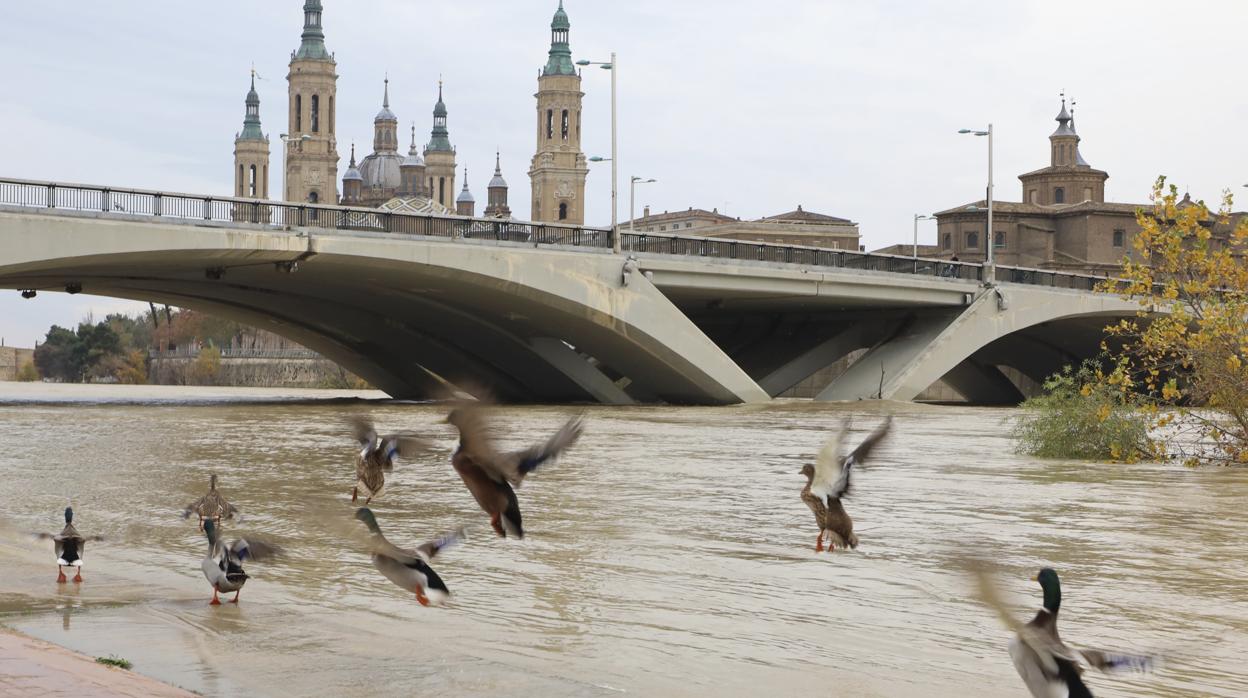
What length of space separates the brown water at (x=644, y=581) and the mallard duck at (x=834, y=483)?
0.26 m

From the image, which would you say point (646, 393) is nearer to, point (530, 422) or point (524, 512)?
point (530, 422)

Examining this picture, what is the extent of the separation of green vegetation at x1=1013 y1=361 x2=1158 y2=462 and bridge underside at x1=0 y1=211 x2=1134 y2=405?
1730 cm

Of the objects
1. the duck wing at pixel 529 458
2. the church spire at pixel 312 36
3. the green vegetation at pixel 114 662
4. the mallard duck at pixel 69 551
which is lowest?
the green vegetation at pixel 114 662

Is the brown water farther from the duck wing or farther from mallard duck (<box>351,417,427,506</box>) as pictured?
the duck wing

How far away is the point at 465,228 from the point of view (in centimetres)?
3931

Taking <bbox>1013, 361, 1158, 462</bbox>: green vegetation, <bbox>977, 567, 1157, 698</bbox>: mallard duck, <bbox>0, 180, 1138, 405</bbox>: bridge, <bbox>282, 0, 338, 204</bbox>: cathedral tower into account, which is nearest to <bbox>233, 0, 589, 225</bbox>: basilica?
<bbox>282, 0, 338, 204</bbox>: cathedral tower

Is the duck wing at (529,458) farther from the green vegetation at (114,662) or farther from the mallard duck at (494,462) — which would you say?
the green vegetation at (114,662)

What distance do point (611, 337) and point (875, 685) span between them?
35599mm

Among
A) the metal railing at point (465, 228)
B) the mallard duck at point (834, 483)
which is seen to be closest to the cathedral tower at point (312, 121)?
the metal railing at point (465, 228)

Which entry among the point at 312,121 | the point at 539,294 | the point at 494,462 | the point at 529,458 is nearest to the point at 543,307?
the point at 539,294

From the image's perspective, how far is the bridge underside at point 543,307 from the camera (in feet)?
117

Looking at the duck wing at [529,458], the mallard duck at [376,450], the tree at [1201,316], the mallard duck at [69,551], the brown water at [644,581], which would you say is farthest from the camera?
the tree at [1201,316]

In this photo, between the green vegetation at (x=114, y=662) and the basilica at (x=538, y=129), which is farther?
the basilica at (x=538, y=129)

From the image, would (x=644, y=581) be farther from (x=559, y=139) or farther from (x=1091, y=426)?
(x=559, y=139)
